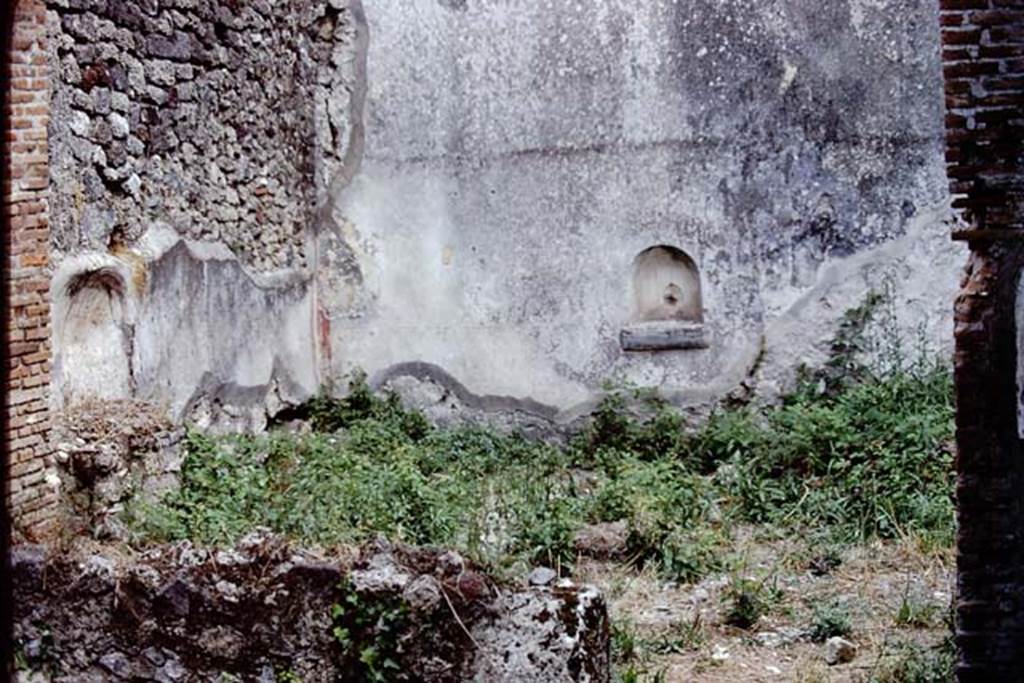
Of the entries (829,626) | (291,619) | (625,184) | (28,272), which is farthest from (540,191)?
(291,619)

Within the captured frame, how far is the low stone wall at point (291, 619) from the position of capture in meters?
4.81

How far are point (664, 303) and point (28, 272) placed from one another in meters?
4.96

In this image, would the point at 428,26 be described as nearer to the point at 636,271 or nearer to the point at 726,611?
the point at 636,271

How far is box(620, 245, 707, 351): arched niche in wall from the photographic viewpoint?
10.1 m

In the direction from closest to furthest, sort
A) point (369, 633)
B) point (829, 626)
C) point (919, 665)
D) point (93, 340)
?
point (369, 633)
point (919, 665)
point (829, 626)
point (93, 340)

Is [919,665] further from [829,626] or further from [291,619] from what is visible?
[291,619]

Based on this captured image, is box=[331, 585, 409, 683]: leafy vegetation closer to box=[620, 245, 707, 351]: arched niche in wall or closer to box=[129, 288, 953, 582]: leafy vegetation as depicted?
box=[129, 288, 953, 582]: leafy vegetation

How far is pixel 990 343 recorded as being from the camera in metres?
4.69

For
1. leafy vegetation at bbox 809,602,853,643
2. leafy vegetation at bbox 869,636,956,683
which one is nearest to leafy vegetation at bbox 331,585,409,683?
leafy vegetation at bbox 869,636,956,683

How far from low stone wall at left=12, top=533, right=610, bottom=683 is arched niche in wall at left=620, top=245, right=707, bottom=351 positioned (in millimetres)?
5235

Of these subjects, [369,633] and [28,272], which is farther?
[28,272]

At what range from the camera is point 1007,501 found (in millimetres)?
4645

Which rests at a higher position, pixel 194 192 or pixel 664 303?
pixel 194 192

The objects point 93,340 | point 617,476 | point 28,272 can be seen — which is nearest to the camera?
point 28,272
